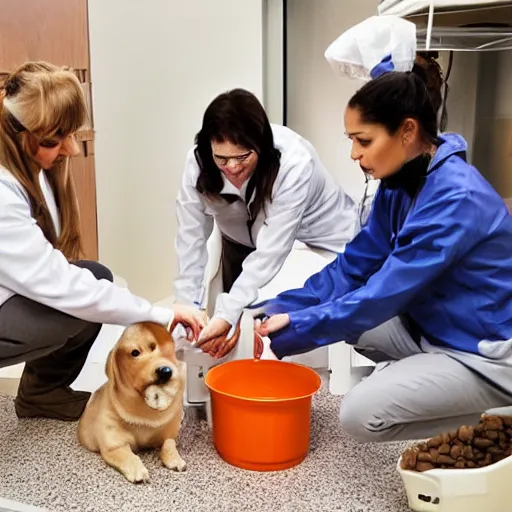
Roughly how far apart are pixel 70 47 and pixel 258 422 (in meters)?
1.34

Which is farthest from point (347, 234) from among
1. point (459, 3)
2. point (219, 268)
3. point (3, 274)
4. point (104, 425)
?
point (3, 274)

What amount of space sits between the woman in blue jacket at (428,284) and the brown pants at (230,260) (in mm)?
582

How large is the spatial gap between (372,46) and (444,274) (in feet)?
2.52

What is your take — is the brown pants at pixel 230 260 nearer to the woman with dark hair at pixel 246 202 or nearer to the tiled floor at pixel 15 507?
the woman with dark hair at pixel 246 202

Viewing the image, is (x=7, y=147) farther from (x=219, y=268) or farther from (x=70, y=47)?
(x=70, y=47)

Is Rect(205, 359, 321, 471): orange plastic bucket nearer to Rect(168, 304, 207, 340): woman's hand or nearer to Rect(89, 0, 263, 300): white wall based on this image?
Rect(168, 304, 207, 340): woman's hand

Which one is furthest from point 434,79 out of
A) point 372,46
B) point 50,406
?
point 50,406

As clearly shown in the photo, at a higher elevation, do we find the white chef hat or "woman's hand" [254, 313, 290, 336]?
the white chef hat

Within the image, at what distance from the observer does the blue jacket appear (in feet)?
3.78

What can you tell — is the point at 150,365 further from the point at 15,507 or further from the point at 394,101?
the point at 394,101

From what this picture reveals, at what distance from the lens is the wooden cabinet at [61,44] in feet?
6.08

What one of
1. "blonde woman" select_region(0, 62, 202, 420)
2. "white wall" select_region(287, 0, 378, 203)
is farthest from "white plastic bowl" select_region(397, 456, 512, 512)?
"white wall" select_region(287, 0, 378, 203)

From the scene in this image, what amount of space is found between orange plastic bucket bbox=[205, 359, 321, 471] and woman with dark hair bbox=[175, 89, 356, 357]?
5.7 inches

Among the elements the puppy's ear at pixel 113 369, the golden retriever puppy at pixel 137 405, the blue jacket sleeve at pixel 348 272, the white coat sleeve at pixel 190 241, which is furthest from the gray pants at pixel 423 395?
the white coat sleeve at pixel 190 241
